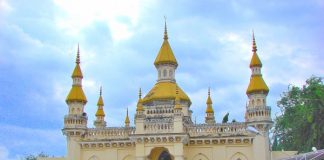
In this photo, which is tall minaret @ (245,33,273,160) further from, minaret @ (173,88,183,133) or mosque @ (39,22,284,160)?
minaret @ (173,88,183,133)

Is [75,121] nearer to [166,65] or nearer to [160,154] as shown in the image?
[160,154]

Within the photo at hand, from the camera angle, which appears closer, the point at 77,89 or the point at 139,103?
the point at 139,103

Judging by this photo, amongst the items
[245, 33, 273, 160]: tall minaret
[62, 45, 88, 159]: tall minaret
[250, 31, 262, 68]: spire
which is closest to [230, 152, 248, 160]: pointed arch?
[245, 33, 273, 160]: tall minaret

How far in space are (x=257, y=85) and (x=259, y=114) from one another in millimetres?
2238

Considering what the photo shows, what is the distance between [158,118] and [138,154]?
10.9 ft

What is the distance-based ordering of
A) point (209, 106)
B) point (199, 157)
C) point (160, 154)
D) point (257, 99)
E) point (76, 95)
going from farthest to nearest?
Answer: point (209, 106), point (76, 95), point (160, 154), point (199, 157), point (257, 99)

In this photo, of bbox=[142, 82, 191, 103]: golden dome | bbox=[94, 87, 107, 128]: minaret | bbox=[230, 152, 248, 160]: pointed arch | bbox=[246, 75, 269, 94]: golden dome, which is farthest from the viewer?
bbox=[94, 87, 107, 128]: minaret

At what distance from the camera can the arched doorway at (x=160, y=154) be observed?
3841 centimetres

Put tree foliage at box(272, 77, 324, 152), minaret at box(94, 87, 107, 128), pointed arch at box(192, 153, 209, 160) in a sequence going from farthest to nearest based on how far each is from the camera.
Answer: minaret at box(94, 87, 107, 128)
tree foliage at box(272, 77, 324, 152)
pointed arch at box(192, 153, 209, 160)

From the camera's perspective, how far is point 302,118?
43.3 metres

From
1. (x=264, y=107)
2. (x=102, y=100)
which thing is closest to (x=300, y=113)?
(x=264, y=107)

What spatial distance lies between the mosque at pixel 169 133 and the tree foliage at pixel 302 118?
680 cm

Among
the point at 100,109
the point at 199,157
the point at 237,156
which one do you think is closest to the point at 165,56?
the point at 100,109

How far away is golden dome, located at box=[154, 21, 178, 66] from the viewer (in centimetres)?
4269
